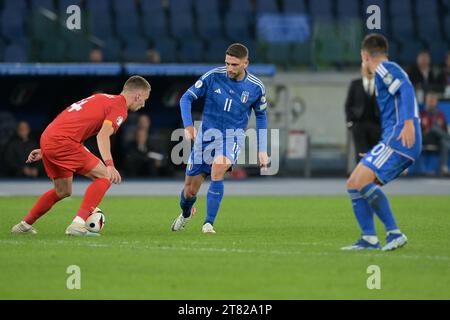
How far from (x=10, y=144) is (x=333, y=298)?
665 inches

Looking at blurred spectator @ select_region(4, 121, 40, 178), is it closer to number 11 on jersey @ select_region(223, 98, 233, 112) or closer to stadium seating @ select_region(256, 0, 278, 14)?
stadium seating @ select_region(256, 0, 278, 14)

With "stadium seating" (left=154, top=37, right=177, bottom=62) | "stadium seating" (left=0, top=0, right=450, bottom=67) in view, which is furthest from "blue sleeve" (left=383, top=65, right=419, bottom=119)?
"stadium seating" (left=154, top=37, right=177, bottom=62)

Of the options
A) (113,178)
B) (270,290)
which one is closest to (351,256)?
(270,290)

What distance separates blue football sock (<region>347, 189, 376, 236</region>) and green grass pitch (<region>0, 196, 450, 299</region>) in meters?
0.28

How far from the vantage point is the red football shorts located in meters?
11.4

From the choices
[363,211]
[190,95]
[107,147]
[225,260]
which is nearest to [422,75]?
[190,95]

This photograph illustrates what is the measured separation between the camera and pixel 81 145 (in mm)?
11539

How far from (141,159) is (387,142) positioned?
14811 mm

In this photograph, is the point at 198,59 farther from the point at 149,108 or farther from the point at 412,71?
the point at 412,71

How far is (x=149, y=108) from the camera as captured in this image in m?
25.5

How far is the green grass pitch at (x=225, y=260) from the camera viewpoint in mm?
7863

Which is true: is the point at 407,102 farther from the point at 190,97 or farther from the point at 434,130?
the point at 434,130

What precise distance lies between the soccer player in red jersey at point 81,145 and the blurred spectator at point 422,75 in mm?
13917
